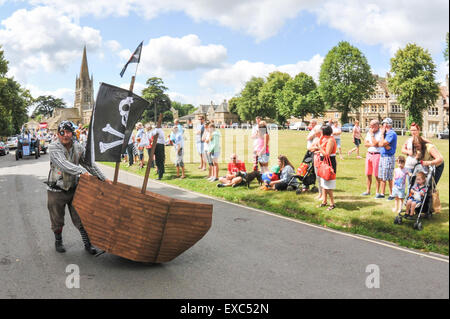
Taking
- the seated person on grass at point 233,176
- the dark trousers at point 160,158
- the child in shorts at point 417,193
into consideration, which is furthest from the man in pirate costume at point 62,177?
the dark trousers at point 160,158

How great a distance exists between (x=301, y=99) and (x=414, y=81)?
2417 cm

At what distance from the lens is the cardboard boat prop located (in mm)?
4449

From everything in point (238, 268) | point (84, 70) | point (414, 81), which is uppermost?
point (84, 70)

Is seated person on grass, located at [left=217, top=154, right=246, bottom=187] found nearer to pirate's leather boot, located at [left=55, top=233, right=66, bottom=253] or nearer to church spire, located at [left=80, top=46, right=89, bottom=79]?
pirate's leather boot, located at [left=55, top=233, right=66, bottom=253]

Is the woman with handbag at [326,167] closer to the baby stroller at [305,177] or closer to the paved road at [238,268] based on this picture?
the baby stroller at [305,177]

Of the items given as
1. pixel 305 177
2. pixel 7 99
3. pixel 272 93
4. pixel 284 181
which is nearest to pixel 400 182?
pixel 305 177

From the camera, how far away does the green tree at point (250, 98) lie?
8776cm

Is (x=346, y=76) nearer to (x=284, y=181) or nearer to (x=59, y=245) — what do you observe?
(x=284, y=181)

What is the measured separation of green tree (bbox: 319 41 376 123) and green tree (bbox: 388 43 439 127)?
4.83 meters

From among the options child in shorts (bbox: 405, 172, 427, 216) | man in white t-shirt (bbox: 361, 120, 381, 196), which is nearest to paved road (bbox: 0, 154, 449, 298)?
child in shorts (bbox: 405, 172, 427, 216)

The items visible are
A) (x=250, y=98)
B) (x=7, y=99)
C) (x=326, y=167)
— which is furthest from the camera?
(x=250, y=98)

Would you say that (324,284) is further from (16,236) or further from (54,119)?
(54,119)

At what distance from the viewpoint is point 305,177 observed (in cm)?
973

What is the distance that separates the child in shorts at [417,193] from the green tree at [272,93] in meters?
74.8
